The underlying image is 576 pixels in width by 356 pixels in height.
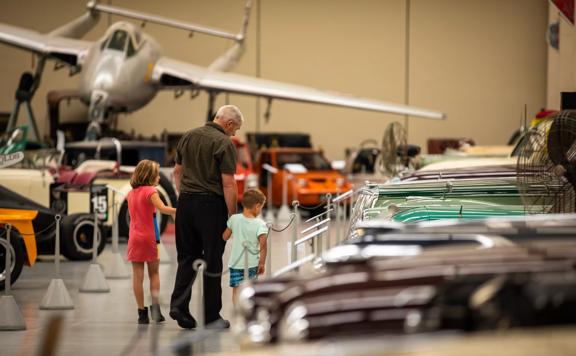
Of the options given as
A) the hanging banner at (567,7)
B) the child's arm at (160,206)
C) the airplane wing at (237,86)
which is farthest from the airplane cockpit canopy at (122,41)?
the child's arm at (160,206)

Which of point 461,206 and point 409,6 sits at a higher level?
point 409,6

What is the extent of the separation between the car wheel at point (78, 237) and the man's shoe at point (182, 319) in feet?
21.4

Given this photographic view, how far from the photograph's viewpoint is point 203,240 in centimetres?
945

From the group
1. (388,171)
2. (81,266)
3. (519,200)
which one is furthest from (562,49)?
(519,200)

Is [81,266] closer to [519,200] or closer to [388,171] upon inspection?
[388,171]

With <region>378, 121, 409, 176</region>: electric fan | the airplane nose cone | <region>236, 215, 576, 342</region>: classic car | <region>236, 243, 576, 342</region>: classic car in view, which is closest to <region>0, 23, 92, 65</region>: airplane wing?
the airplane nose cone

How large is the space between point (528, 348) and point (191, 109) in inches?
1343

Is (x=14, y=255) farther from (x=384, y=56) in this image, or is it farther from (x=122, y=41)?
(x=384, y=56)

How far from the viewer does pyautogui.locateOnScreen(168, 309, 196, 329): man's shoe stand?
955 cm

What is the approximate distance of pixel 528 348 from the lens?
12.7 ft

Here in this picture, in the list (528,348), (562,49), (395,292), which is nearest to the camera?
(528,348)

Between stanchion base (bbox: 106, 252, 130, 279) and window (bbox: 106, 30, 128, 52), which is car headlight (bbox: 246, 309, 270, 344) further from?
window (bbox: 106, 30, 128, 52)

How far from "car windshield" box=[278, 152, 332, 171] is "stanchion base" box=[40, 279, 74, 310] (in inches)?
687

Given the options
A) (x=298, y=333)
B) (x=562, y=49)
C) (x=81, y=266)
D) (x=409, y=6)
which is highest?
(x=409, y=6)
